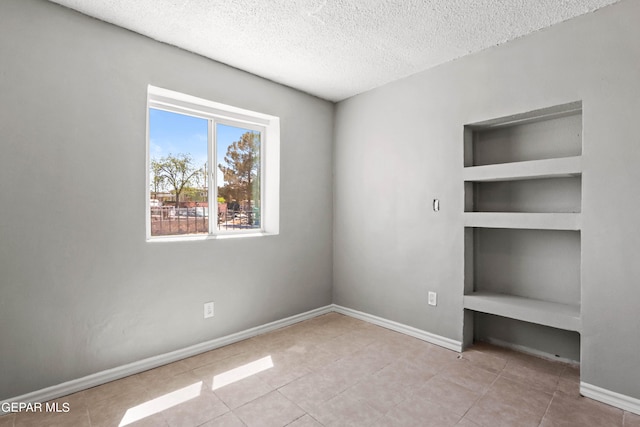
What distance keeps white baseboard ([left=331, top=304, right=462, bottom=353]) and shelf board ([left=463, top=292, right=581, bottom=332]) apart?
1.15 ft

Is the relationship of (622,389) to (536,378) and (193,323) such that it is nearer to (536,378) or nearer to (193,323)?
(536,378)

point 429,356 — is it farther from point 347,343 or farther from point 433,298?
point 347,343

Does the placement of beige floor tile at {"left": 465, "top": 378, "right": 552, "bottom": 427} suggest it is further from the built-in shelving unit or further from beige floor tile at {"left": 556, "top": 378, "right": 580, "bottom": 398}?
the built-in shelving unit

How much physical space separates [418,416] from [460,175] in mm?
1777

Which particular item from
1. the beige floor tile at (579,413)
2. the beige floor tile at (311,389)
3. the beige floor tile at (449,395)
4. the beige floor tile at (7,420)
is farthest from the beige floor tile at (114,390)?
the beige floor tile at (579,413)

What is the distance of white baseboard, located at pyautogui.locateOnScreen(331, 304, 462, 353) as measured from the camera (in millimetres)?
2650

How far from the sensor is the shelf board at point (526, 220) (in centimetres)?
210

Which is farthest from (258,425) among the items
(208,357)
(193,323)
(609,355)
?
(609,355)

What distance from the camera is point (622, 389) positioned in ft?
6.13

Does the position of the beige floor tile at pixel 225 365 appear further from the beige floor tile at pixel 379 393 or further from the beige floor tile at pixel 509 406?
the beige floor tile at pixel 509 406

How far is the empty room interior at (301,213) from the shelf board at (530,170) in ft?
0.07

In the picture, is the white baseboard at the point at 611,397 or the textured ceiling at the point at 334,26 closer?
the white baseboard at the point at 611,397

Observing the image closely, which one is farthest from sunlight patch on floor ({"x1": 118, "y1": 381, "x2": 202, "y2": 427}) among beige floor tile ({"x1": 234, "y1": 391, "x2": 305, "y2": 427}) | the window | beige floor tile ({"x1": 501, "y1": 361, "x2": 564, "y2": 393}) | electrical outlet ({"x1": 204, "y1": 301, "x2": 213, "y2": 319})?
beige floor tile ({"x1": 501, "y1": 361, "x2": 564, "y2": 393})

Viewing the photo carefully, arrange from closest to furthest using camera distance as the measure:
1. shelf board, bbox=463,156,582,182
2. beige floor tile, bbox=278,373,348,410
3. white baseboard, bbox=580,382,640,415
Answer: white baseboard, bbox=580,382,640,415, beige floor tile, bbox=278,373,348,410, shelf board, bbox=463,156,582,182
